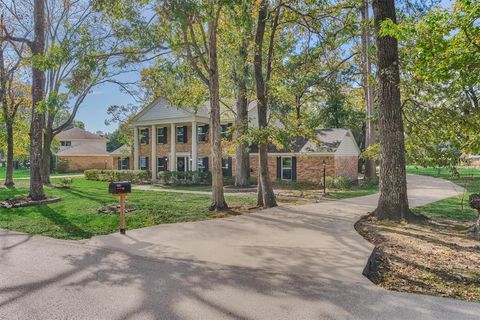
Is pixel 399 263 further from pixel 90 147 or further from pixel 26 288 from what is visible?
pixel 90 147

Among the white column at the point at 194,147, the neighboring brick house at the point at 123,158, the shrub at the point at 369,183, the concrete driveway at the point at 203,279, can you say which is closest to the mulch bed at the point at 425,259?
the concrete driveway at the point at 203,279

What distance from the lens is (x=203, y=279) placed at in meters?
4.81

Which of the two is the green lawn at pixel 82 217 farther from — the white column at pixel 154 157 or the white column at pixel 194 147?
the white column at pixel 154 157

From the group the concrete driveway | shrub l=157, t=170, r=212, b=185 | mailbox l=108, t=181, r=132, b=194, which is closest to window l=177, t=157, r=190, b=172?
shrub l=157, t=170, r=212, b=185

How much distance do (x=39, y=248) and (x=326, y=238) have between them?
5.64 metres

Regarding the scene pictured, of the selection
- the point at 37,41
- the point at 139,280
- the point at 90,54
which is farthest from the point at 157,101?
the point at 139,280

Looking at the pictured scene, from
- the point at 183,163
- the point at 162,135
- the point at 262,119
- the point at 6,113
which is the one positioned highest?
the point at 6,113

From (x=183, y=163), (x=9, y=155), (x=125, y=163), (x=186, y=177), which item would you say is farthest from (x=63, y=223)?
(x=125, y=163)

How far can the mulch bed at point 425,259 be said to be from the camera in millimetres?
4488

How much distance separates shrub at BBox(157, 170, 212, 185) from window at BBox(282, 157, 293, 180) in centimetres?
517

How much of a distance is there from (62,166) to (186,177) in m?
25.0

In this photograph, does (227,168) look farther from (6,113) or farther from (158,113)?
(6,113)

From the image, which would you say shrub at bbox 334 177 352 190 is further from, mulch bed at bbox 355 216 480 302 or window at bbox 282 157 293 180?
mulch bed at bbox 355 216 480 302

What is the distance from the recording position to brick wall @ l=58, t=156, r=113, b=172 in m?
42.8
